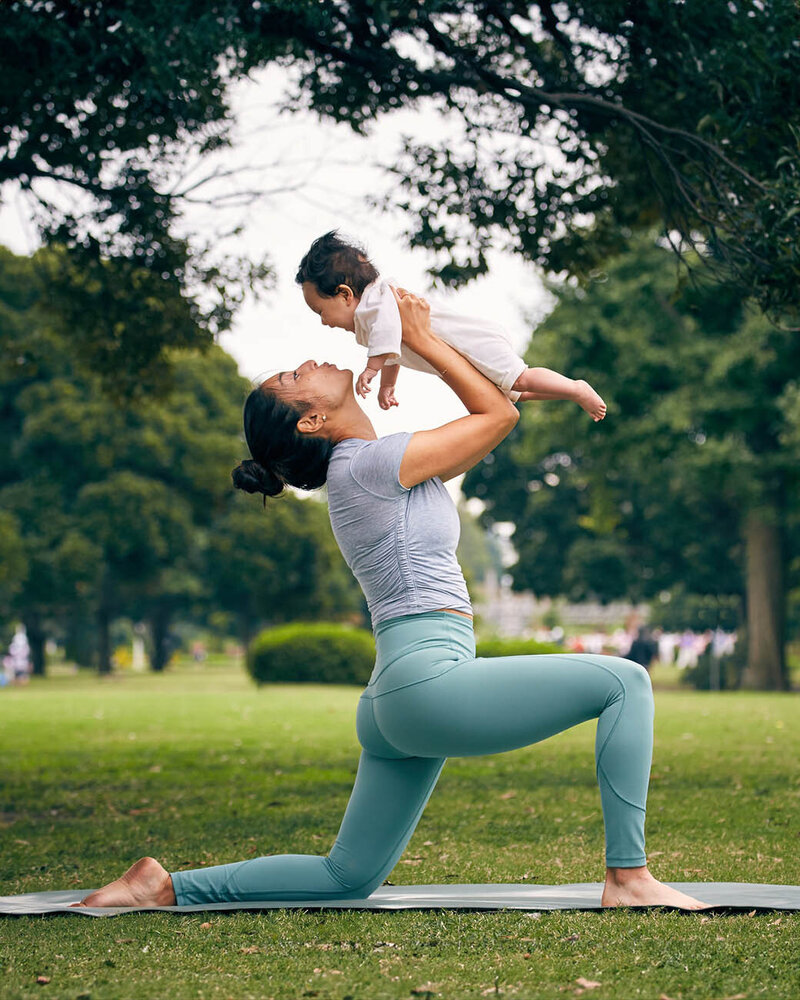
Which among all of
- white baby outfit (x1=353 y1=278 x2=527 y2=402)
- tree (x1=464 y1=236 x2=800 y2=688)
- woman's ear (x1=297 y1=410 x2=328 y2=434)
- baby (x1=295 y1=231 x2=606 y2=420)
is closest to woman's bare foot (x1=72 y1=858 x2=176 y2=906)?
woman's ear (x1=297 y1=410 x2=328 y2=434)

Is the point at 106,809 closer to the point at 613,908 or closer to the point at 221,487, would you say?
the point at 613,908

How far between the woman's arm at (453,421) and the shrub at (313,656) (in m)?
24.9

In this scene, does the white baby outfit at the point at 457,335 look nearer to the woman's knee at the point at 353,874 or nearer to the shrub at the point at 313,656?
the woman's knee at the point at 353,874

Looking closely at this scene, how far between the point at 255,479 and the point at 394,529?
0.55 metres

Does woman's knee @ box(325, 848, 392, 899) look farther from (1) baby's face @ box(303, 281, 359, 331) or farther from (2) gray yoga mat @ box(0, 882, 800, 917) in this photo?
(1) baby's face @ box(303, 281, 359, 331)

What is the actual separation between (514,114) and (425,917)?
7254 mm

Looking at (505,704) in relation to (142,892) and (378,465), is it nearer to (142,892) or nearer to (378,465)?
(378,465)

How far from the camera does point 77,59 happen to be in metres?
7.95

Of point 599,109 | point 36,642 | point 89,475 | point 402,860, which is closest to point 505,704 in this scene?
point 402,860

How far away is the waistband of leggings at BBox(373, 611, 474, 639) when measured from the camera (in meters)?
4.14

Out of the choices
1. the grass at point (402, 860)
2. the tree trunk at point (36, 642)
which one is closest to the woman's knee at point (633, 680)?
the grass at point (402, 860)

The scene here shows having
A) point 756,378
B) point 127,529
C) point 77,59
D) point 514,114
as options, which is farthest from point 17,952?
Result: point 127,529

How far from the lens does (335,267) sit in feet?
14.2

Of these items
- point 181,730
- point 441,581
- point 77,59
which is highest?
point 77,59
